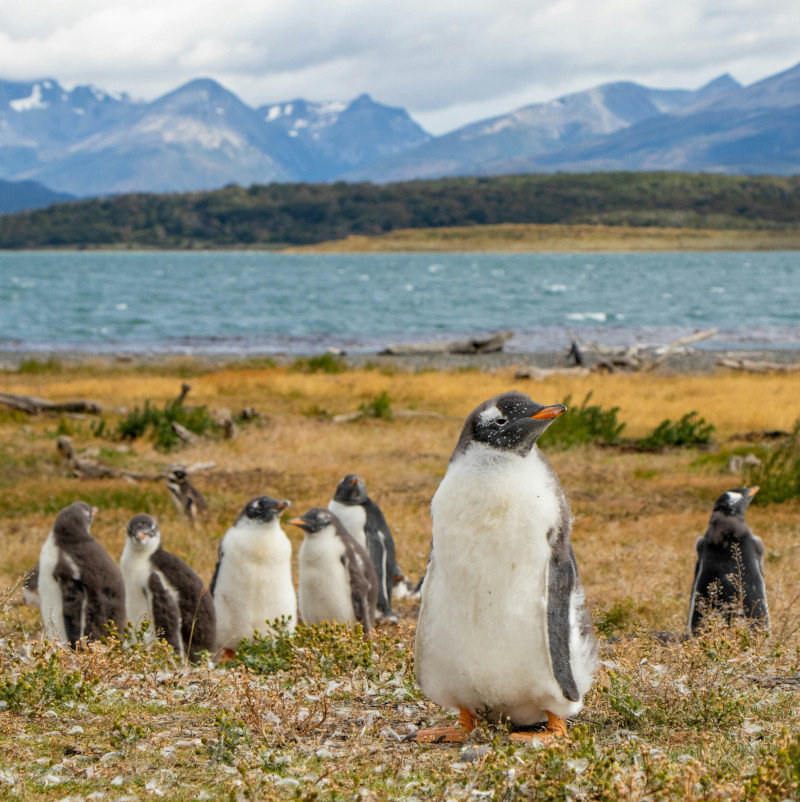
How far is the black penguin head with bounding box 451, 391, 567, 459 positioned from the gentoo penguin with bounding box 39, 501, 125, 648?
4926mm

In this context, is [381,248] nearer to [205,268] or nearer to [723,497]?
[205,268]

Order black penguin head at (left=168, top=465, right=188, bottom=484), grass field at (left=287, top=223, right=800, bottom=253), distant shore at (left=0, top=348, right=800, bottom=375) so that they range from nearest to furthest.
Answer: black penguin head at (left=168, top=465, right=188, bottom=484)
distant shore at (left=0, top=348, right=800, bottom=375)
grass field at (left=287, top=223, right=800, bottom=253)

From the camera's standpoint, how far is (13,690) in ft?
17.9

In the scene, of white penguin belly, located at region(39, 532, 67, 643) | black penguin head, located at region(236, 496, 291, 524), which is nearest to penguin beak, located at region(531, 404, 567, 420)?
black penguin head, located at region(236, 496, 291, 524)

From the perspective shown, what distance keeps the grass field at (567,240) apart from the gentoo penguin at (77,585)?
165105mm

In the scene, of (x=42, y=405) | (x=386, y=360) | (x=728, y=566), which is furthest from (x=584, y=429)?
(x=386, y=360)

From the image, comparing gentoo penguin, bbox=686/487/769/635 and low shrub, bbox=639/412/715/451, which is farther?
low shrub, bbox=639/412/715/451

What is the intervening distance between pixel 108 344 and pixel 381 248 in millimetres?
137668

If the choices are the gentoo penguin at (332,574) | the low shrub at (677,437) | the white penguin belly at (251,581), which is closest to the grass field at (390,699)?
the gentoo penguin at (332,574)

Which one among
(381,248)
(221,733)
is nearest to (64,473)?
(221,733)

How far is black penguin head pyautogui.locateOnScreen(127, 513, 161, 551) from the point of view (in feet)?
28.9

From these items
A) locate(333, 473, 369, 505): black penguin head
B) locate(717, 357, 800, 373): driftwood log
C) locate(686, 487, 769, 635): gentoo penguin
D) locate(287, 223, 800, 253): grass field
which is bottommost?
locate(717, 357, 800, 373): driftwood log

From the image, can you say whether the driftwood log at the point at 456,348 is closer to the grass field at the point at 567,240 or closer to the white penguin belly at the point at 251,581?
the white penguin belly at the point at 251,581

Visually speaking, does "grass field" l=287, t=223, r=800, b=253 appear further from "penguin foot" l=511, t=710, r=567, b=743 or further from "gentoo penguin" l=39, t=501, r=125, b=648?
"penguin foot" l=511, t=710, r=567, b=743
